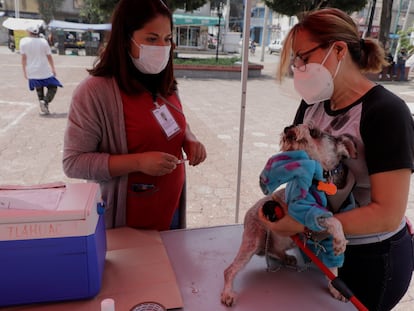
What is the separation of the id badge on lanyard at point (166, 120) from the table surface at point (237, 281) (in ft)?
1.37

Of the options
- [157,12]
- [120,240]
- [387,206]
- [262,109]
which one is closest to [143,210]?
[120,240]

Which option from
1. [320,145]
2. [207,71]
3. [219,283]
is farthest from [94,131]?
[207,71]

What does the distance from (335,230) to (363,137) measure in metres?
0.29

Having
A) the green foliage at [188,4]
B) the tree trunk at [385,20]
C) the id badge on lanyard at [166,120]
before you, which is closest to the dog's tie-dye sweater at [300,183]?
the id badge on lanyard at [166,120]

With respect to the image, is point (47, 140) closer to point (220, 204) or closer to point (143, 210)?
point (220, 204)

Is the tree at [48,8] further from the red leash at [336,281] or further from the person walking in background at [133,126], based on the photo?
the red leash at [336,281]

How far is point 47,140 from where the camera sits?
215 inches

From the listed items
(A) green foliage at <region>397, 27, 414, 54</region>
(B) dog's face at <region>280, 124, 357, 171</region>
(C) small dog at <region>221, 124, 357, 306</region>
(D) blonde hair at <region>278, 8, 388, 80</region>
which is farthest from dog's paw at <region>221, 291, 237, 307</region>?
(A) green foliage at <region>397, 27, 414, 54</region>

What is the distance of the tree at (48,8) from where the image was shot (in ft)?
96.4

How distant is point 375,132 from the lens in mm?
1007

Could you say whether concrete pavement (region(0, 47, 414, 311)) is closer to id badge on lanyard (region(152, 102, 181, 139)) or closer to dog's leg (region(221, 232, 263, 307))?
id badge on lanyard (region(152, 102, 181, 139))

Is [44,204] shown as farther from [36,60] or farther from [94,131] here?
[36,60]

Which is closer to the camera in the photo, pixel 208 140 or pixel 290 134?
pixel 290 134

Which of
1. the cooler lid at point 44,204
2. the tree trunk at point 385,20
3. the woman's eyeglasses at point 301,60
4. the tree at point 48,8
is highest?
the tree at point 48,8
